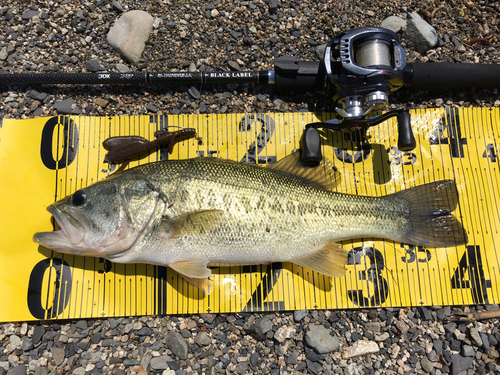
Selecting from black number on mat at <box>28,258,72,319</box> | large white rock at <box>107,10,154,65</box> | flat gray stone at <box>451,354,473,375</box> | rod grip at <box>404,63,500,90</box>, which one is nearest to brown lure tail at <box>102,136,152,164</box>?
large white rock at <box>107,10,154,65</box>

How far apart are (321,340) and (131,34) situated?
3792mm

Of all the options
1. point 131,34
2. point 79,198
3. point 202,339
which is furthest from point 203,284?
point 131,34

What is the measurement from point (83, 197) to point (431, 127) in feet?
11.5

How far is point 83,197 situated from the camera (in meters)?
2.42

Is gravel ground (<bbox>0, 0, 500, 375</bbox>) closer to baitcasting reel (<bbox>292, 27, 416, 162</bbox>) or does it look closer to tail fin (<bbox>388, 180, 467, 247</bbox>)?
baitcasting reel (<bbox>292, 27, 416, 162</bbox>)

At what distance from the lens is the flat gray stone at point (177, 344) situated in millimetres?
2779

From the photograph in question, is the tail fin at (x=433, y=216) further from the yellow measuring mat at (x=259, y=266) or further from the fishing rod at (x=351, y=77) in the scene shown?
the fishing rod at (x=351, y=77)

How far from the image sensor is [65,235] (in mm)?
2461

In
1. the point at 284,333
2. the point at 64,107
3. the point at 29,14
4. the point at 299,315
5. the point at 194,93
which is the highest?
the point at 29,14

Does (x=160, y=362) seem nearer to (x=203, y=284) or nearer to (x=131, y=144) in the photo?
(x=203, y=284)

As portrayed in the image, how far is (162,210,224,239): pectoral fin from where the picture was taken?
2.42m

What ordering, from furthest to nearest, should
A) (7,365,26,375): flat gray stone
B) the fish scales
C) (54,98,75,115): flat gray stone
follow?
(54,98,75,115): flat gray stone, (7,365,26,375): flat gray stone, the fish scales

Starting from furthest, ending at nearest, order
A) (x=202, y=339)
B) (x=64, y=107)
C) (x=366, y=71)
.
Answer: (x=64, y=107), (x=202, y=339), (x=366, y=71)

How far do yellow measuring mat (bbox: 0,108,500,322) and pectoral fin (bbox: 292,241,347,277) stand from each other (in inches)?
9.6
